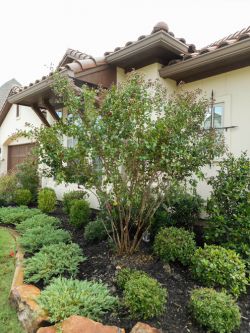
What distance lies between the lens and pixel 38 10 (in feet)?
32.8

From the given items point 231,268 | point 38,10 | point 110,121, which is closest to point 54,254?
point 110,121

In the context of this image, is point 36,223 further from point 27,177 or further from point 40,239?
point 27,177

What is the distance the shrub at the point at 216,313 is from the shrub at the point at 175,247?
104 cm

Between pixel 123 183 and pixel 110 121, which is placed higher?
pixel 110 121

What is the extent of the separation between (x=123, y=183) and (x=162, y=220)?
5.01 feet

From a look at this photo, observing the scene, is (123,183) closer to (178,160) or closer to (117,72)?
(178,160)

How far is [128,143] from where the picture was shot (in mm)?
3908

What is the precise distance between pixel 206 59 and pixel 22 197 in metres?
6.96

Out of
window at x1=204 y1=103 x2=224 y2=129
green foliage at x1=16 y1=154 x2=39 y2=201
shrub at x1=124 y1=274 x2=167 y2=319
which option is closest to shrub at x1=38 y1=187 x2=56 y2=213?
Result: green foliage at x1=16 y1=154 x2=39 y2=201

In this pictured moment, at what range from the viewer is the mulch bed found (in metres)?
3.09

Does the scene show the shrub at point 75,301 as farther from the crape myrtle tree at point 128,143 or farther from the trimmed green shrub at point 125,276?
the crape myrtle tree at point 128,143

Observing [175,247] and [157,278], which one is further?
[175,247]

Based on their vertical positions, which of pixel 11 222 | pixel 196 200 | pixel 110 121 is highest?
pixel 110 121

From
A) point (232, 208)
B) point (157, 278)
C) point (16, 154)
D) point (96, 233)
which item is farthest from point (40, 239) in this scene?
point (16, 154)
